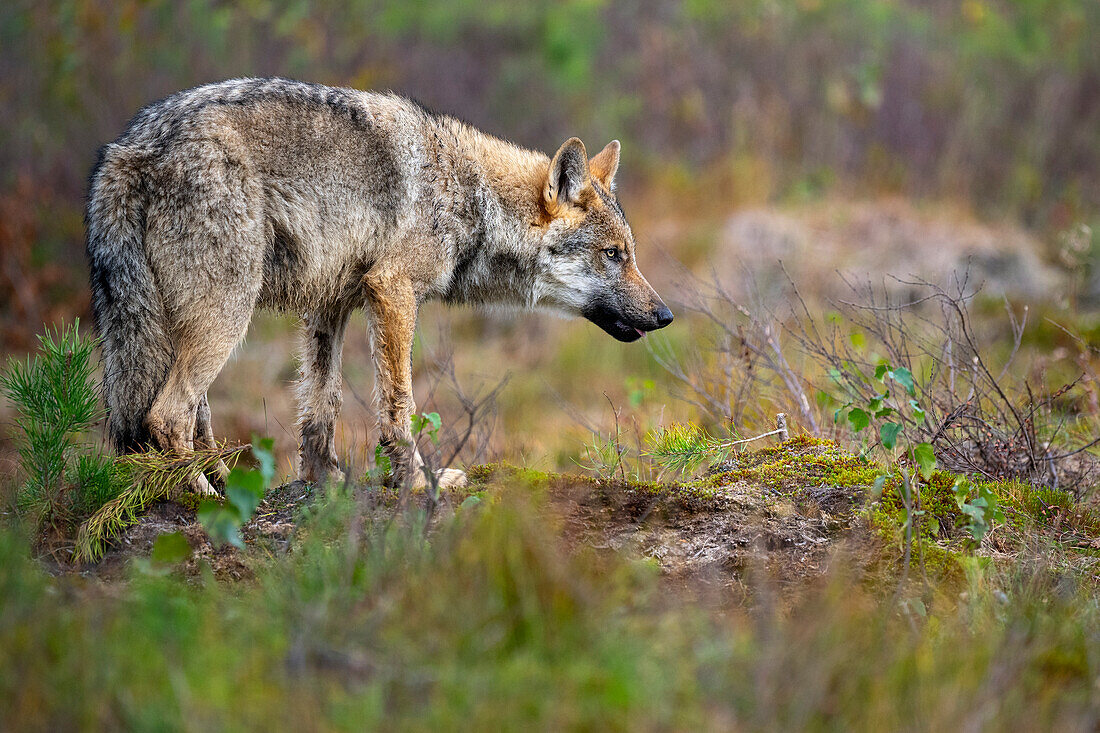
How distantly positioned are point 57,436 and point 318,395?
1.74 meters

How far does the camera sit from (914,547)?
407 cm

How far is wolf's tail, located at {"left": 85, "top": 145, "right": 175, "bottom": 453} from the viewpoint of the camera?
457cm

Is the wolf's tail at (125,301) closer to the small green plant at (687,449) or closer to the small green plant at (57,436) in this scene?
the small green plant at (57,436)

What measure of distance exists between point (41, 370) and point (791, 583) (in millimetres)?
3745

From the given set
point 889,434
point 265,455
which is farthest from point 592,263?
point 265,455

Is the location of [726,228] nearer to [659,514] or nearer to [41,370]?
[659,514]

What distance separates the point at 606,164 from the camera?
6441 mm

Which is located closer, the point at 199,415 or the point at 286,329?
the point at 199,415

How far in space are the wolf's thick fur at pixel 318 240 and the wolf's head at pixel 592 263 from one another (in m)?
0.01

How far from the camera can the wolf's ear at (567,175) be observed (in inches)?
227

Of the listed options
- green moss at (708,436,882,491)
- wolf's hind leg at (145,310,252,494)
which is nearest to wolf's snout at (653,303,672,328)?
green moss at (708,436,882,491)

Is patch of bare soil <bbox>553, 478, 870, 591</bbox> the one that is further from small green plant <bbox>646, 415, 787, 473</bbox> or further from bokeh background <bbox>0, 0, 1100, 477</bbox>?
bokeh background <bbox>0, 0, 1100, 477</bbox>

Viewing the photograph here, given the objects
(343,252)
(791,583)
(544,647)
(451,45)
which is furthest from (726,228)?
(544,647)

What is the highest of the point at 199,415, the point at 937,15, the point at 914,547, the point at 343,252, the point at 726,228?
the point at 937,15
